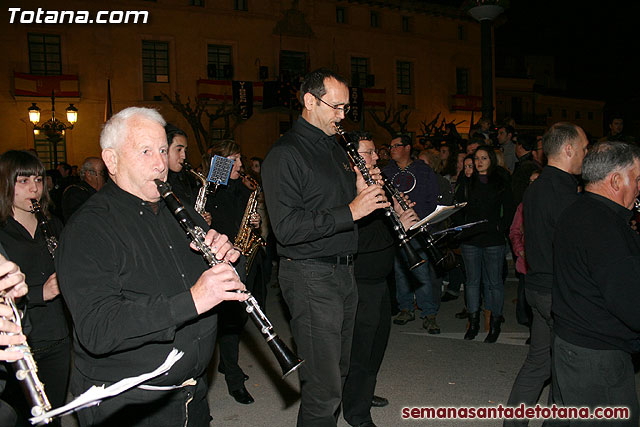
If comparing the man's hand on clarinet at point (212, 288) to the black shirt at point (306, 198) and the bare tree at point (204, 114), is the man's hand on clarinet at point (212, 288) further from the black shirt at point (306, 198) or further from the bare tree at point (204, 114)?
the bare tree at point (204, 114)

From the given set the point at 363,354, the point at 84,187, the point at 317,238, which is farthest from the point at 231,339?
the point at 84,187

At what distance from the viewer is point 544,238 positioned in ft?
12.3

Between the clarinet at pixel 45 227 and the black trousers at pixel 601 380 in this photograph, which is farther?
the clarinet at pixel 45 227

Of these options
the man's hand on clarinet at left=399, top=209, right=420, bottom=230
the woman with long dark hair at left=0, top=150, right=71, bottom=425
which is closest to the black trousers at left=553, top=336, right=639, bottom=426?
the man's hand on clarinet at left=399, top=209, right=420, bottom=230

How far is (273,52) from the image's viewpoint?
1187 inches

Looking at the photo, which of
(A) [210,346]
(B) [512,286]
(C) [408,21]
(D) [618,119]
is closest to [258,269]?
(A) [210,346]

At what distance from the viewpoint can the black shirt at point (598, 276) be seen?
262 cm

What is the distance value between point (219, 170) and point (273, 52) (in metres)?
26.9

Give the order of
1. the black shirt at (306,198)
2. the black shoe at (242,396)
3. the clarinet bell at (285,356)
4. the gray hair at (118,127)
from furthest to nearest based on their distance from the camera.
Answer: the black shoe at (242,396) < the black shirt at (306,198) < the clarinet bell at (285,356) < the gray hair at (118,127)

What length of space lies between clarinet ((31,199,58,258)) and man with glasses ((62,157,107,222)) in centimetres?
314

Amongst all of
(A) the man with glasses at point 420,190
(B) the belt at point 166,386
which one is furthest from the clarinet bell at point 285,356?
(A) the man with glasses at point 420,190

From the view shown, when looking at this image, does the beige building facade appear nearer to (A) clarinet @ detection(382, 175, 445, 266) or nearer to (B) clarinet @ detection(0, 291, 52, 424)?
(A) clarinet @ detection(382, 175, 445, 266)

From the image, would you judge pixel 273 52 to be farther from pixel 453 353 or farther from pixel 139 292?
pixel 139 292

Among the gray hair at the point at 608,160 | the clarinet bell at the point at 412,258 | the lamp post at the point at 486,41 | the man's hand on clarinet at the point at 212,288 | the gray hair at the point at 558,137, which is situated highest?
the lamp post at the point at 486,41
